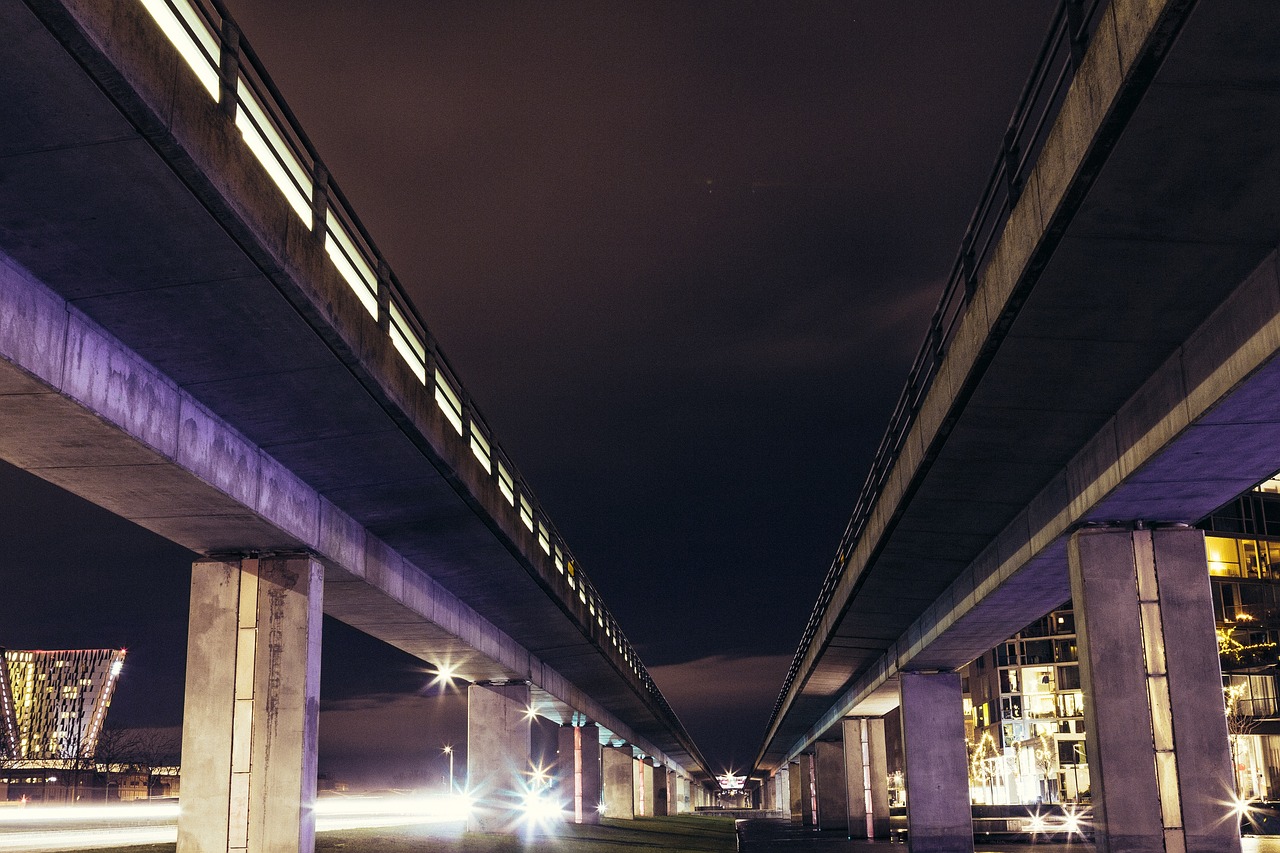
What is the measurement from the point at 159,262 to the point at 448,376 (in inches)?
376

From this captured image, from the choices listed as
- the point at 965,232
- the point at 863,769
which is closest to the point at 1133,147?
the point at 965,232

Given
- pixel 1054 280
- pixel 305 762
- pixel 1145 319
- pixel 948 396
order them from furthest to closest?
pixel 305 762, pixel 948 396, pixel 1145 319, pixel 1054 280

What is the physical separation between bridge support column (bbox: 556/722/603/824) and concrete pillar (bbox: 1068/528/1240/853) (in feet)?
161

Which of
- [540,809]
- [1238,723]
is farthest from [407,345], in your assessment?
[1238,723]

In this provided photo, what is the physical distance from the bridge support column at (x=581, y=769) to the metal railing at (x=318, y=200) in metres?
42.1

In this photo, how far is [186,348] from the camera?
13.9 meters

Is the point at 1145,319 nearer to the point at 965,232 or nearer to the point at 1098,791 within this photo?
the point at 965,232

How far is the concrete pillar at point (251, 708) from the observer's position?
1986cm

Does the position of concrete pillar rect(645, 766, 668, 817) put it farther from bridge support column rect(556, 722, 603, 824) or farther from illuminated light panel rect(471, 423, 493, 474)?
illuminated light panel rect(471, 423, 493, 474)

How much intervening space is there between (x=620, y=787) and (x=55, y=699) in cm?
11578

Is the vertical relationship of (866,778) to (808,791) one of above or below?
→ above

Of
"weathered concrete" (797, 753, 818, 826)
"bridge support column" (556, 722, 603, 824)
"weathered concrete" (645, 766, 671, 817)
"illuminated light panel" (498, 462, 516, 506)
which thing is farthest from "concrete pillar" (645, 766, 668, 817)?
"illuminated light panel" (498, 462, 516, 506)

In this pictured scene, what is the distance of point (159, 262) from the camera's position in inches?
461

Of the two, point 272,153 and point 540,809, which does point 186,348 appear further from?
point 540,809
